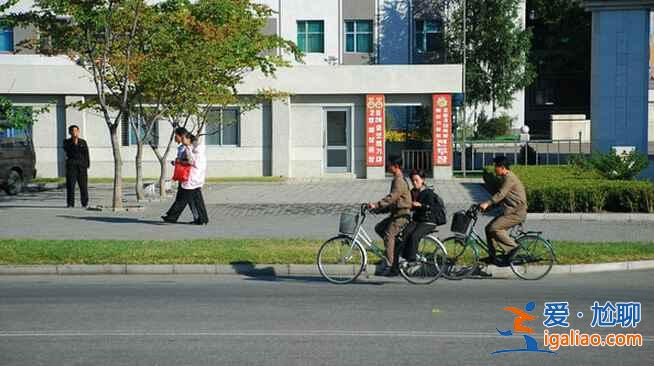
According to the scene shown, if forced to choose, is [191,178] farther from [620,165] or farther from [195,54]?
[620,165]

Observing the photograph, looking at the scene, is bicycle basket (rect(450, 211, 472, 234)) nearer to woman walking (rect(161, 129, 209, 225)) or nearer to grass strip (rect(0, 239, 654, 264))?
grass strip (rect(0, 239, 654, 264))

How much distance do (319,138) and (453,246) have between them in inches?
896

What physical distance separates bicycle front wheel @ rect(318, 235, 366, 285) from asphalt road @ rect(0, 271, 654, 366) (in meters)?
0.28

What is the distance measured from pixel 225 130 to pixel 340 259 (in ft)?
74.1

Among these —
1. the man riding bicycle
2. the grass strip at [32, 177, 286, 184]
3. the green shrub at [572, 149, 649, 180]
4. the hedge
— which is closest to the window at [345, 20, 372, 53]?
the grass strip at [32, 177, 286, 184]

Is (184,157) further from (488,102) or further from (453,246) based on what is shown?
(488,102)

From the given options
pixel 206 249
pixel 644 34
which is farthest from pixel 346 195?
pixel 206 249

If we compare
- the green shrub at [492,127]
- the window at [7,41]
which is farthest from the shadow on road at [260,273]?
the green shrub at [492,127]

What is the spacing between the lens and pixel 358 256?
14.3 metres

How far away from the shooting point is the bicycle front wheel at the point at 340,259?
46.7 ft

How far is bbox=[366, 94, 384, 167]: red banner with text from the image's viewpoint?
36.2 meters

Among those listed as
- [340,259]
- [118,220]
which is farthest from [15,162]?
[340,259]

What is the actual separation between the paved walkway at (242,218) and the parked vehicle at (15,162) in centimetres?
52

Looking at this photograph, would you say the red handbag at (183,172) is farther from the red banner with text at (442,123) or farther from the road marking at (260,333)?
the red banner with text at (442,123)
